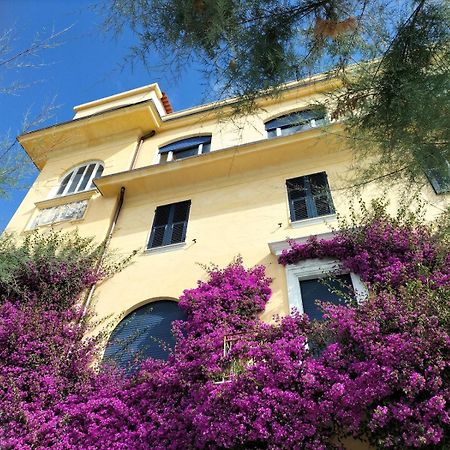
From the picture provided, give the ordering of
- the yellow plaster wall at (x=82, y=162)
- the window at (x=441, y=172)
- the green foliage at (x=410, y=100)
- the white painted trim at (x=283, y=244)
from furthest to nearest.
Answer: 1. the yellow plaster wall at (x=82, y=162)
2. the white painted trim at (x=283, y=244)
3. the window at (x=441, y=172)
4. the green foliage at (x=410, y=100)

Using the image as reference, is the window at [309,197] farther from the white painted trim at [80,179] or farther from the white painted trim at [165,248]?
the white painted trim at [80,179]

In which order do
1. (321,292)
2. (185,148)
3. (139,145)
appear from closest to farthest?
(321,292) → (185,148) → (139,145)

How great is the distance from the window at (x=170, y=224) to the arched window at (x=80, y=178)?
138 inches

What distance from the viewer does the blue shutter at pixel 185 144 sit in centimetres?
1455

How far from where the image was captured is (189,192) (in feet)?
40.5

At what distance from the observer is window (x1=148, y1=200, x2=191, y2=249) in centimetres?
1121

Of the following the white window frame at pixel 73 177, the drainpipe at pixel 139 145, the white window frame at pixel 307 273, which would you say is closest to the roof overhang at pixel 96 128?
the drainpipe at pixel 139 145

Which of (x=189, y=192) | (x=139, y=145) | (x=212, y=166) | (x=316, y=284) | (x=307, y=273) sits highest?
(x=139, y=145)

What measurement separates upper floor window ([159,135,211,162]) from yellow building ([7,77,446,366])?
4 centimetres

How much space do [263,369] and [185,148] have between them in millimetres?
9716

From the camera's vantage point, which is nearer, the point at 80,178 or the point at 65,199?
the point at 65,199

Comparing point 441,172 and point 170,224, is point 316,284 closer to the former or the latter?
point 441,172

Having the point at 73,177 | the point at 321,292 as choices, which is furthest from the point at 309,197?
the point at 73,177

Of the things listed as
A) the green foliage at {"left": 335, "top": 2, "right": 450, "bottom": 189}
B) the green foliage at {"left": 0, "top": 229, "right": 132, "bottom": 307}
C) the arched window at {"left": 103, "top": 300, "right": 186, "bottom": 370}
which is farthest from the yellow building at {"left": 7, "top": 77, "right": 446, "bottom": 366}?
the green foliage at {"left": 335, "top": 2, "right": 450, "bottom": 189}
